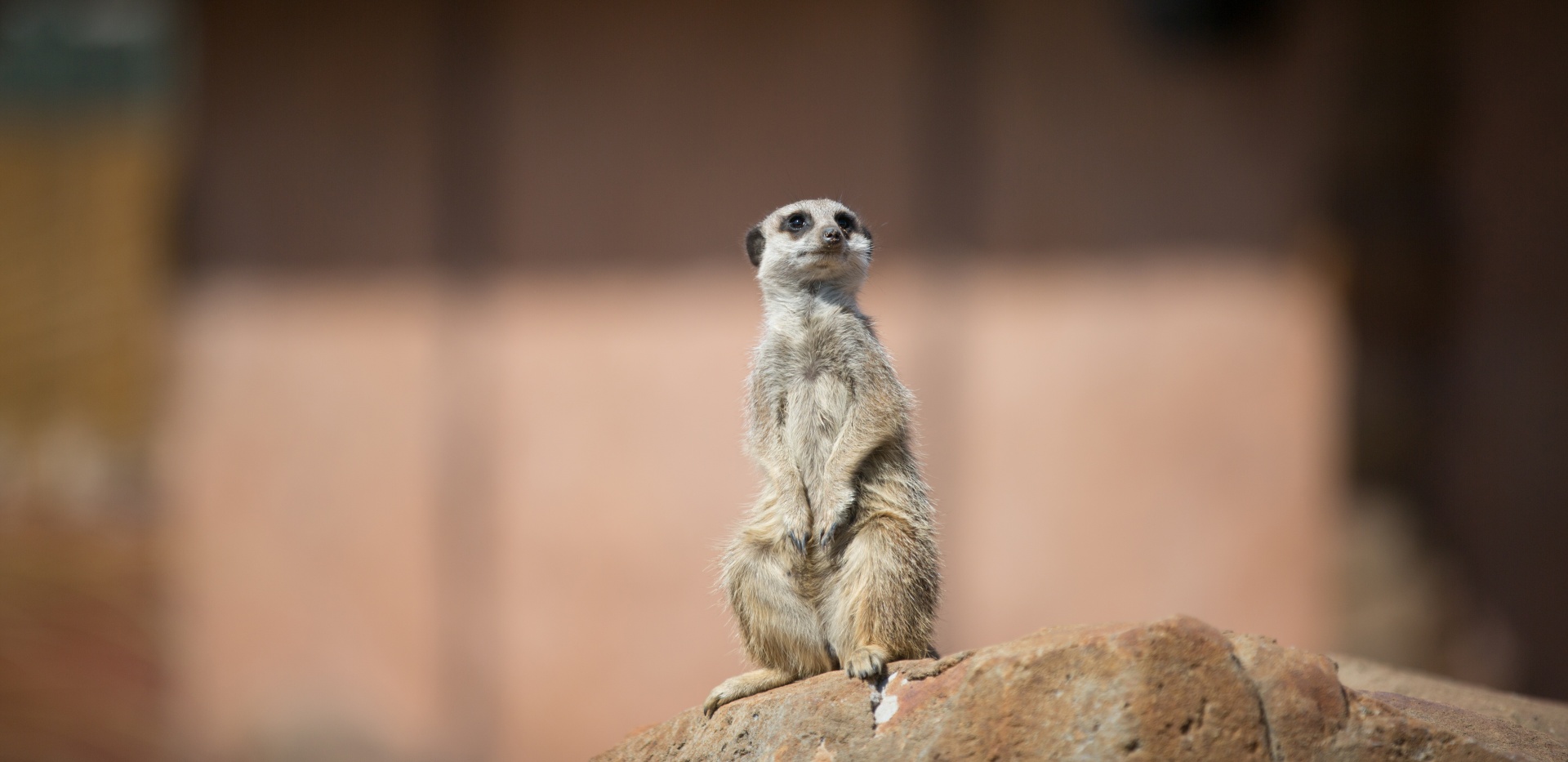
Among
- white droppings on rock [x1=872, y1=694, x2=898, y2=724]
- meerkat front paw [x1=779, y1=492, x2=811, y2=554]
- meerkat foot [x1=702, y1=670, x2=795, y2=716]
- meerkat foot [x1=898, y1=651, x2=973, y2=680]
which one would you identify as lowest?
meerkat foot [x1=702, y1=670, x2=795, y2=716]

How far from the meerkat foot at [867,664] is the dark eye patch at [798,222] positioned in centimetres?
81

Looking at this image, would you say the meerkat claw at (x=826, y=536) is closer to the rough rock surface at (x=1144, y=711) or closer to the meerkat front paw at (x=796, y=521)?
the meerkat front paw at (x=796, y=521)

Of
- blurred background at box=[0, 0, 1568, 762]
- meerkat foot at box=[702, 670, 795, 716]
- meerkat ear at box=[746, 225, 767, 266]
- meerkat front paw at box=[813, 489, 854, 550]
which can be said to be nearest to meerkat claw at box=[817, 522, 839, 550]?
meerkat front paw at box=[813, 489, 854, 550]

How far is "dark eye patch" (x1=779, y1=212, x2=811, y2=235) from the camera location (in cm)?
253

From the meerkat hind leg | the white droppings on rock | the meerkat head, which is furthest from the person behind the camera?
the meerkat head

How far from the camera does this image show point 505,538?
4.68m

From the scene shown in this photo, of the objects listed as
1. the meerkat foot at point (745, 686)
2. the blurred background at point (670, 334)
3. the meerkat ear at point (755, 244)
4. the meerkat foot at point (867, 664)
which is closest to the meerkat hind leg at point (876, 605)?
the meerkat foot at point (867, 664)

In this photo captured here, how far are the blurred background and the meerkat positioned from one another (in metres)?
1.94

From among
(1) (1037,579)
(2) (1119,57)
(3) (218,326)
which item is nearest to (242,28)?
(3) (218,326)

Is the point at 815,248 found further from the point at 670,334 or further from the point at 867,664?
the point at 670,334

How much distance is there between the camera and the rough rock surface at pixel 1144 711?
1.87 metres

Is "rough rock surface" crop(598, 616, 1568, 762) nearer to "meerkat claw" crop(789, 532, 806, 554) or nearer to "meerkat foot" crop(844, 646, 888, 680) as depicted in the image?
"meerkat foot" crop(844, 646, 888, 680)

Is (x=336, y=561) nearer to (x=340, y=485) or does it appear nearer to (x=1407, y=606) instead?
(x=340, y=485)

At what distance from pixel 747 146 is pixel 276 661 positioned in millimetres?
2524
